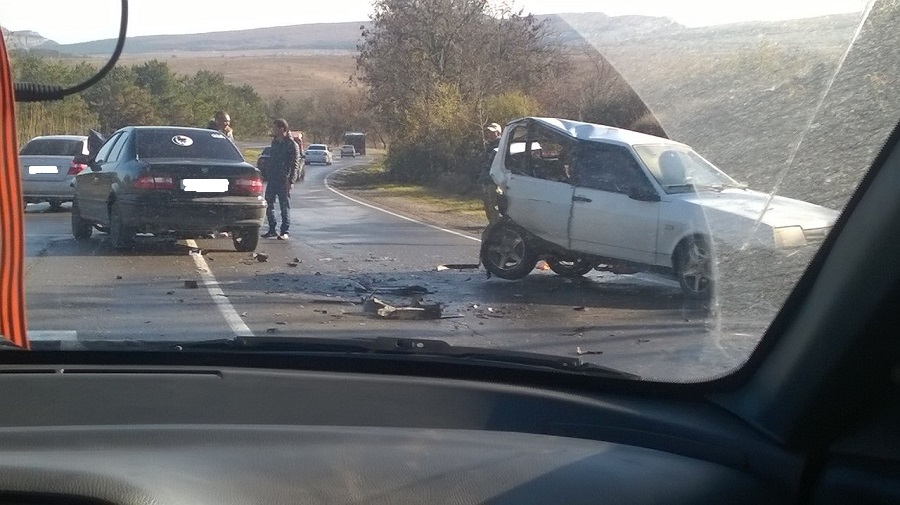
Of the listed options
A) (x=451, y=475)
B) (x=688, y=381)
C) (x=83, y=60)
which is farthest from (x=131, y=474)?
(x=688, y=381)

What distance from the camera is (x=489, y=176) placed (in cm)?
427

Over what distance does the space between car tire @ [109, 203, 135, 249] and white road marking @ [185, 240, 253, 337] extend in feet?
1.10

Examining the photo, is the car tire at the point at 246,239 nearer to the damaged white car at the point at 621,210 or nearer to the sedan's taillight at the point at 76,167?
the sedan's taillight at the point at 76,167

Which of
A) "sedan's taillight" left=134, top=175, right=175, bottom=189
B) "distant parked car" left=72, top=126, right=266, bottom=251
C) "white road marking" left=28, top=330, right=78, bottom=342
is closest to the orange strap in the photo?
"white road marking" left=28, top=330, right=78, bottom=342

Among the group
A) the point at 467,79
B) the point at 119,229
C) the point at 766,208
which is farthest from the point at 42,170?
the point at 766,208

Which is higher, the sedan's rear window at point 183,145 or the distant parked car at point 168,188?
the sedan's rear window at point 183,145

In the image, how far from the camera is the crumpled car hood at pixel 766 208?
2994 mm

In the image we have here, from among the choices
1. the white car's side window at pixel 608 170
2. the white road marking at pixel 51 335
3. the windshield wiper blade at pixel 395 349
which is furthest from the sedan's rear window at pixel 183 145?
the white car's side window at pixel 608 170

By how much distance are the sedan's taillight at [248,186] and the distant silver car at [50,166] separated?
66 centimetres

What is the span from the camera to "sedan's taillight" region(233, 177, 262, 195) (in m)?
4.84

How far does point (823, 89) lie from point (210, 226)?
2810 mm

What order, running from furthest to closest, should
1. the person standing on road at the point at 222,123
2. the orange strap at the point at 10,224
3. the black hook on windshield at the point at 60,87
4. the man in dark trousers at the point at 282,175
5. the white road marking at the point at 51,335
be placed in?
the man in dark trousers at the point at 282,175, the person standing on road at the point at 222,123, the white road marking at the point at 51,335, the black hook on windshield at the point at 60,87, the orange strap at the point at 10,224

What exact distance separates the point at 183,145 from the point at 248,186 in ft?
1.86

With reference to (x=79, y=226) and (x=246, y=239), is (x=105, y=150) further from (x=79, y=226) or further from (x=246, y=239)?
(x=246, y=239)
